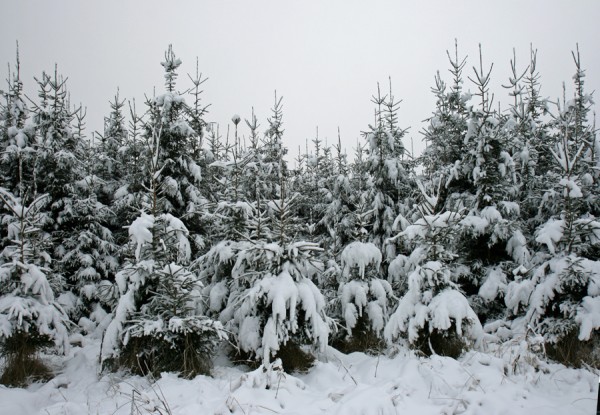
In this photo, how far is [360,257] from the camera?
9.53 m

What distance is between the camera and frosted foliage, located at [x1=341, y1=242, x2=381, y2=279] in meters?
9.51

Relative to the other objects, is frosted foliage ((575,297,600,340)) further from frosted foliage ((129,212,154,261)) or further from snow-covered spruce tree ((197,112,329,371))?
frosted foliage ((129,212,154,261))

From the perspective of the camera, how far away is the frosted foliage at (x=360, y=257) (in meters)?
9.51

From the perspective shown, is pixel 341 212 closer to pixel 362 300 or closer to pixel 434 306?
pixel 362 300

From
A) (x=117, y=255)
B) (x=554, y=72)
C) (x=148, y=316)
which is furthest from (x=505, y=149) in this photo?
(x=117, y=255)

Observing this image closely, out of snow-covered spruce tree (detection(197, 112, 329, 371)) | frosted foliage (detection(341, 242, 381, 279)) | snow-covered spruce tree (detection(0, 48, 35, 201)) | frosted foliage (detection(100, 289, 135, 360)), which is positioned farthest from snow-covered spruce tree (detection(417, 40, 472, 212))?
snow-covered spruce tree (detection(0, 48, 35, 201))

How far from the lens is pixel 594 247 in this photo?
8211mm

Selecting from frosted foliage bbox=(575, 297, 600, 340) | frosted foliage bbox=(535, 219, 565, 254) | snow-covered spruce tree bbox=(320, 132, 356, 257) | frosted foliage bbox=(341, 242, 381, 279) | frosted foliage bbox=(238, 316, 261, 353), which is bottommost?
frosted foliage bbox=(238, 316, 261, 353)

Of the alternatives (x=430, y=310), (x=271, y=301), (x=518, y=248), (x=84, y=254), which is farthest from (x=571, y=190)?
(x=84, y=254)

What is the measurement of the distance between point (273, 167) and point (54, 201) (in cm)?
847

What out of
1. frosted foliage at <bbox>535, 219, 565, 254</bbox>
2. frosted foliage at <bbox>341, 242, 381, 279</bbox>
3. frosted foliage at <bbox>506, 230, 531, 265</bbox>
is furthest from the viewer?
frosted foliage at <bbox>506, 230, 531, 265</bbox>

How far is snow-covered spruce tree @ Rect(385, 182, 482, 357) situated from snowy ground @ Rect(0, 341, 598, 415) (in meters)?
0.55

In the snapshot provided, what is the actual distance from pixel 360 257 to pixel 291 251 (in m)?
2.42

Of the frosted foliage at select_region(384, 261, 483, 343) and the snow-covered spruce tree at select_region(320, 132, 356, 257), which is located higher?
the snow-covered spruce tree at select_region(320, 132, 356, 257)
